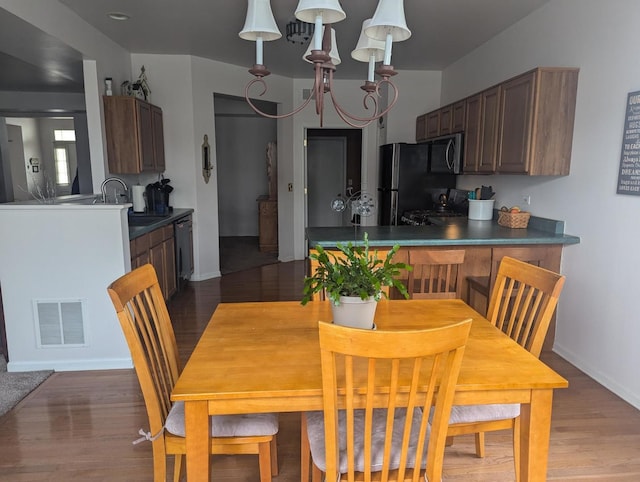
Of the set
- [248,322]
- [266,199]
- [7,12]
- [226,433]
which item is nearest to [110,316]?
[248,322]

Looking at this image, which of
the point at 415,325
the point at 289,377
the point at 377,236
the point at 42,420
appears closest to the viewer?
the point at 289,377

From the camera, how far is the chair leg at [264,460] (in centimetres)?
157

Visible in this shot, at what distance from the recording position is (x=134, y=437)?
2199 mm

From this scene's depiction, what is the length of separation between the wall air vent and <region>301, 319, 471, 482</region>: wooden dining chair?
215 centimetres

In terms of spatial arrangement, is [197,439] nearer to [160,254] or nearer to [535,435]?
[535,435]

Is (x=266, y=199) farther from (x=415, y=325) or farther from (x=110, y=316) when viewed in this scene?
(x=415, y=325)

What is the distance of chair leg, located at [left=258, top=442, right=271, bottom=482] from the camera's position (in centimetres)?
157

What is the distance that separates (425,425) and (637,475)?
147 cm

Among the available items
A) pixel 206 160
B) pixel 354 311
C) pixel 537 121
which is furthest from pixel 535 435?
pixel 206 160

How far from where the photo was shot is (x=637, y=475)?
193 centimetres

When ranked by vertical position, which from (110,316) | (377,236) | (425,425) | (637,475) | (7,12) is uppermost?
(7,12)

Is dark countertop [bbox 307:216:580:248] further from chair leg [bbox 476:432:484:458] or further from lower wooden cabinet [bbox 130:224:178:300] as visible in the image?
lower wooden cabinet [bbox 130:224:178:300]

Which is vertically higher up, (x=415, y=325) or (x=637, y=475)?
(x=415, y=325)

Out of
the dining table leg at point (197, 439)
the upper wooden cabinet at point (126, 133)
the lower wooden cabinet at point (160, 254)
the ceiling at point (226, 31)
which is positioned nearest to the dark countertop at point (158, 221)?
the lower wooden cabinet at point (160, 254)
